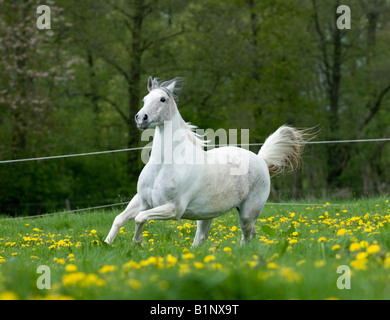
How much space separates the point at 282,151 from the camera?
8875mm

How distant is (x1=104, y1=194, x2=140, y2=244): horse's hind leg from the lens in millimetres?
6633

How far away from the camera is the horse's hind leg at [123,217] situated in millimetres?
6633

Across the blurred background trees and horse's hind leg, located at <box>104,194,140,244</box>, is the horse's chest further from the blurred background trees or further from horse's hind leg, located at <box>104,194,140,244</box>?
the blurred background trees

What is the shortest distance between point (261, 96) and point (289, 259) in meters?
21.5

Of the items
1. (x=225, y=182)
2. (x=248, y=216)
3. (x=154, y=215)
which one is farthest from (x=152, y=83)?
(x=248, y=216)

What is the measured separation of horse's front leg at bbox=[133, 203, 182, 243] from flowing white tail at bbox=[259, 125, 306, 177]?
254 cm

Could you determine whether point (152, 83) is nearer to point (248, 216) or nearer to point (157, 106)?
point (157, 106)

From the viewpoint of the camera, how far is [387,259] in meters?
3.95

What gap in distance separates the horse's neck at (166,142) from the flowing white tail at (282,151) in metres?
2.21

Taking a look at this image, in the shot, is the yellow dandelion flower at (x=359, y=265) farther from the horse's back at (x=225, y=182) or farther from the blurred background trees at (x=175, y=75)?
the blurred background trees at (x=175, y=75)

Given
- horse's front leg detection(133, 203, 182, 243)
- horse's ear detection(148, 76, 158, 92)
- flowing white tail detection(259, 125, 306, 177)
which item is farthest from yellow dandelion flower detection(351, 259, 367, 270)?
flowing white tail detection(259, 125, 306, 177)

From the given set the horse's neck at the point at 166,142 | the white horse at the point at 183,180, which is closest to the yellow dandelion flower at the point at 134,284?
the white horse at the point at 183,180
